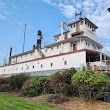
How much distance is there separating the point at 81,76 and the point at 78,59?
1137 cm

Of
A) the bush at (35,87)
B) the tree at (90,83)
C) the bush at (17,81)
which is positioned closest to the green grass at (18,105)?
the tree at (90,83)

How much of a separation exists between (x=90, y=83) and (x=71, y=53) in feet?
42.5

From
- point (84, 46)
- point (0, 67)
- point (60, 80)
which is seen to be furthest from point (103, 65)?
point (0, 67)

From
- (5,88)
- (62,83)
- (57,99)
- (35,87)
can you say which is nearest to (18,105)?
(57,99)

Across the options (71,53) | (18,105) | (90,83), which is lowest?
(18,105)

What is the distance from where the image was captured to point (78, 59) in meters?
27.4

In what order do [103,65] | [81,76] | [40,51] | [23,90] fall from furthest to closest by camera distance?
[40,51] < [103,65] < [23,90] < [81,76]

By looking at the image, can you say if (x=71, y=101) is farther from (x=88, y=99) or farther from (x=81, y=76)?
(x=81, y=76)

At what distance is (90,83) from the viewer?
1584 centimetres

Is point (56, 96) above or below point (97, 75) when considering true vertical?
below

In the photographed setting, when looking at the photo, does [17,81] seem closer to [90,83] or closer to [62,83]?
[62,83]

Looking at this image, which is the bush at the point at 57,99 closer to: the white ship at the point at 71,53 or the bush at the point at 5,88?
the white ship at the point at 71,53

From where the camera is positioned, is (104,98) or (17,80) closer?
(104,98)

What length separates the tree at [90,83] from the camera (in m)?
15.9
